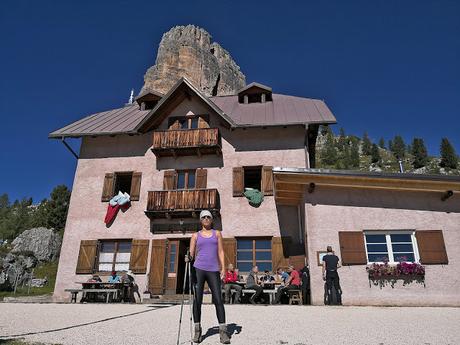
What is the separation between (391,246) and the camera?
36.9 ft

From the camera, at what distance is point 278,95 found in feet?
69.6

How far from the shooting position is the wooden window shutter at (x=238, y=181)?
643 inches

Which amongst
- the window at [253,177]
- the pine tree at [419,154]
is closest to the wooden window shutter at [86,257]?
the window at [253,177]

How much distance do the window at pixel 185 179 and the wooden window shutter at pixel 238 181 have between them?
6.97 feet

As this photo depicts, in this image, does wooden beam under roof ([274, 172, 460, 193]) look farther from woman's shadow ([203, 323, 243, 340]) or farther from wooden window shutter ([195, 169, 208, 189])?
woman's shadow ([203, 323, 243, 340])

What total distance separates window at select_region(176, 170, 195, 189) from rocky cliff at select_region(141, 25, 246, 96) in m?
44.3

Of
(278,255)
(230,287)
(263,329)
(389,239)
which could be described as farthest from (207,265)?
(278,255)

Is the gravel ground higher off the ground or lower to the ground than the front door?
lower

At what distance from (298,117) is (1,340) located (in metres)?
14.5

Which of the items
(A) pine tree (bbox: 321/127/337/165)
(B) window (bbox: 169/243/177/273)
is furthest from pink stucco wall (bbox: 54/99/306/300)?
(A) pine tree (bbox: 321/127/337/165)

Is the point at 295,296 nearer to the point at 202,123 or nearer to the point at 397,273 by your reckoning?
the point at 397,273

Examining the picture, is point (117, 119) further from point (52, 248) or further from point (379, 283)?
point (52, 248)

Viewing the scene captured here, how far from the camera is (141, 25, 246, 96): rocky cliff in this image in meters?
61.5

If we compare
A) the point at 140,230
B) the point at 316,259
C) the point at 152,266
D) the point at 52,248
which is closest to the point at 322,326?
the point at 316,259
